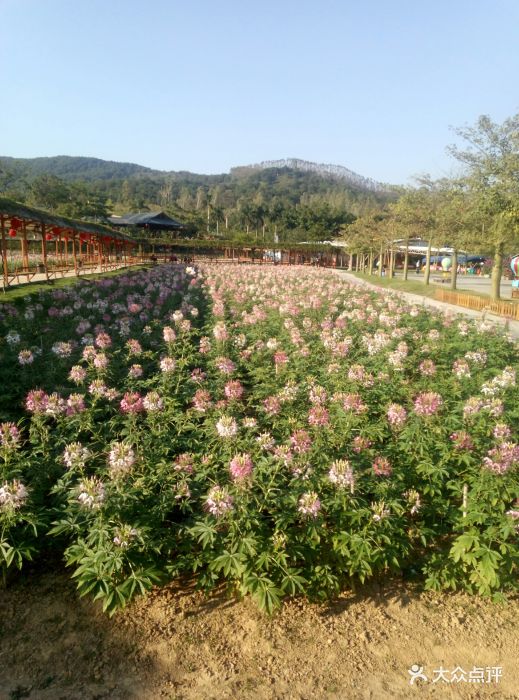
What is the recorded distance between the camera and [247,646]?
3.58 metres

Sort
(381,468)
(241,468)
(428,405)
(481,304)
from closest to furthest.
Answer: (241,468)
(381,468)
(428,405)
(481,304)

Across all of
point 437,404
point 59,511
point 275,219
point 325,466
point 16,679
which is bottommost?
point 16,679

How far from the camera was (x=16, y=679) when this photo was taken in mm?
3256

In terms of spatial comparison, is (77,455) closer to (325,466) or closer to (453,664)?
(325,466)

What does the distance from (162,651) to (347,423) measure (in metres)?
2.47

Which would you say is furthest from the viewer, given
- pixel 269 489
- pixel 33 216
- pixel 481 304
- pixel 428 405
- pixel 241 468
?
pixel 481 304

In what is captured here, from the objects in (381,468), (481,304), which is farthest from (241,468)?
(481,304)

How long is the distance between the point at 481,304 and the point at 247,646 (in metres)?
22.0

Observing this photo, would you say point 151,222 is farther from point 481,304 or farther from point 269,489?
point 269,489

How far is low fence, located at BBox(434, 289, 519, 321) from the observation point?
64.9ft

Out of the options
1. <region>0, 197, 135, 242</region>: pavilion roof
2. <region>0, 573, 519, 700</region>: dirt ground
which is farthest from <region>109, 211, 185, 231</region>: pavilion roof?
<region>0, 573, 519, 700</region>: dirt ground

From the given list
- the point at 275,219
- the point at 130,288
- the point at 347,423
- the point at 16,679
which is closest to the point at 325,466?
the point at 347,423

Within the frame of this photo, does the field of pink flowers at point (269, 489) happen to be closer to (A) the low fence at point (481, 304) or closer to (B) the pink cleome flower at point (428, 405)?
(B) the pink cleome flower at point (428, 405)

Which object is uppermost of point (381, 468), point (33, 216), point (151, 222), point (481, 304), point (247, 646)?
point (151, 222)
